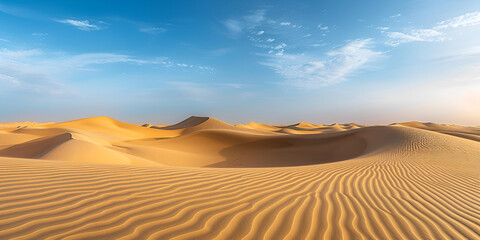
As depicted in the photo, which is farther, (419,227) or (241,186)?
(241,186)

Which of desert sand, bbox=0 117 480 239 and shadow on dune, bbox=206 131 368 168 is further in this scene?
shadow on dune, bbox=206 131 368 168

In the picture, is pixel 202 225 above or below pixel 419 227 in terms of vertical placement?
above

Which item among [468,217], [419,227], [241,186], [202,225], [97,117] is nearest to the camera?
[202,225]

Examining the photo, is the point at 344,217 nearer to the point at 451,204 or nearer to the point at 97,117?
the point at 451,204

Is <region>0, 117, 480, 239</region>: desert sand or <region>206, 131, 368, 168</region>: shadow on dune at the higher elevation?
<region>0, 117, 480, 239</region>: desert sand

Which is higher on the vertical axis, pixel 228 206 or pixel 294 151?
pixel 228 206

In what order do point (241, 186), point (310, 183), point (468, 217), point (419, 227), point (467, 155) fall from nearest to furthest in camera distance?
1. point (419, 227)
2. point (468, 217)
3. point (241, 186)
4. point (310, 183)
5. point (467, 155)

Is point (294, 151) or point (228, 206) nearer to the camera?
point (228, 206)

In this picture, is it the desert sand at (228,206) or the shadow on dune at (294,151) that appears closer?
the desert sand at (228,206)

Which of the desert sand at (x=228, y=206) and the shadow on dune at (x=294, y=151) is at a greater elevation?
the desert sand at (x=228, y=206)

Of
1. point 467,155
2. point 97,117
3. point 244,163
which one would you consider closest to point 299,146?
point 244,163

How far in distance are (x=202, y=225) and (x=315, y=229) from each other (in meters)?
1.33

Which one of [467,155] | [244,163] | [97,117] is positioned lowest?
[244,163]

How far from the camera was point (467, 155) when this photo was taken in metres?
11.4
